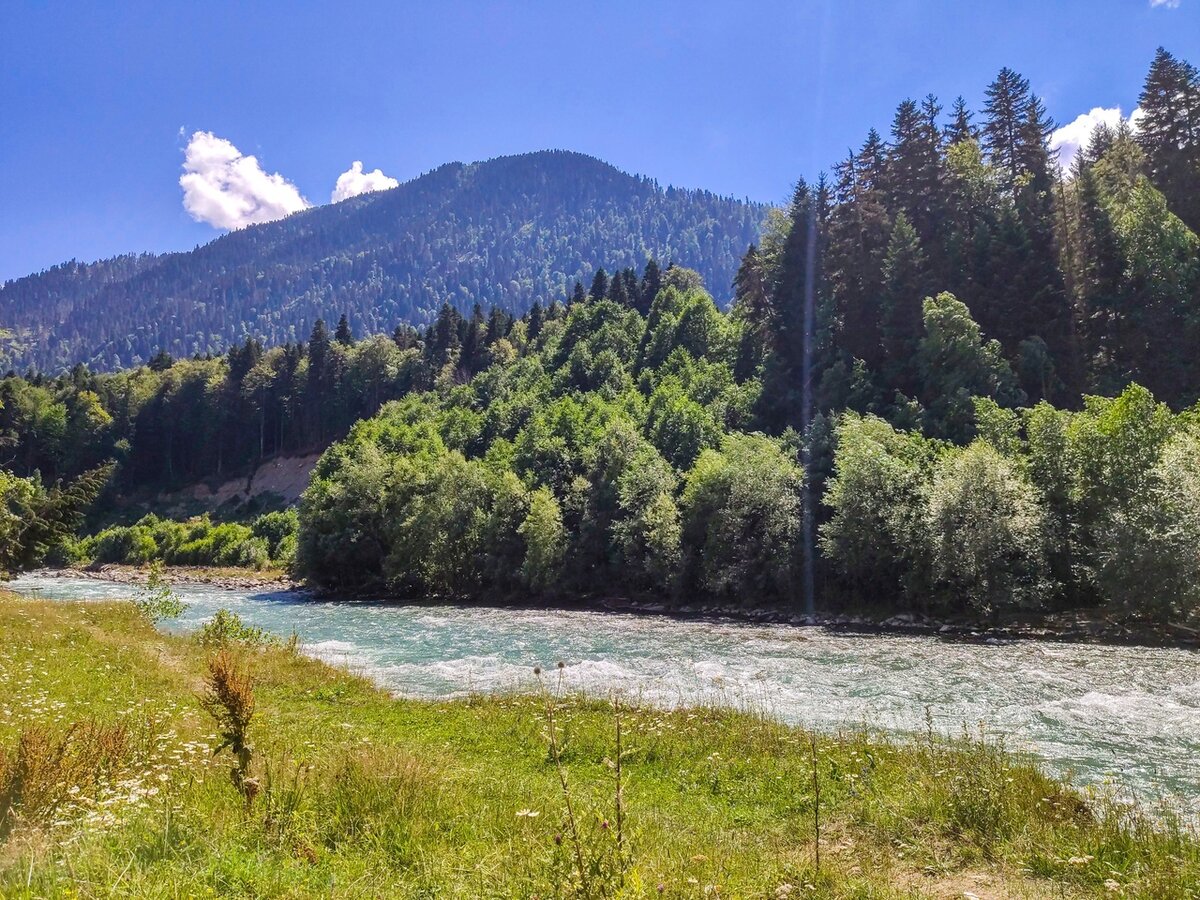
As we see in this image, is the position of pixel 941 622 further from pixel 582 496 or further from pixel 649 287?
pixel 649 287

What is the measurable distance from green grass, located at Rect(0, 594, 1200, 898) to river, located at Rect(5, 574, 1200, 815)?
8.95ft

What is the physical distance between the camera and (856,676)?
24281 millimetres

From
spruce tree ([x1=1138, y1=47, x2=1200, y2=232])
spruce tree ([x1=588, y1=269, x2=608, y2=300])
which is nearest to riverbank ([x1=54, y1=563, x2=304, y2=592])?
spruce tree ([x1=588, y1=269, x2=608, y2=300])

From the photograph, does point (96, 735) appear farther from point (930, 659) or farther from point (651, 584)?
point (651, 584)

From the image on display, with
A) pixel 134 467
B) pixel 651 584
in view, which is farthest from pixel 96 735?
pixel 134 467

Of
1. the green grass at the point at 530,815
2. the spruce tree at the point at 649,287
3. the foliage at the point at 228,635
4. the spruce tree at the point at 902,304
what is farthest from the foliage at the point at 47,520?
the spruce tree at the point at 649,287

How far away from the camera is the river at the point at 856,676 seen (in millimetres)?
15461

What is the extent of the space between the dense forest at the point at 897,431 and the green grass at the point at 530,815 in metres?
28.0

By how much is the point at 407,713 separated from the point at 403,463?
57.8 m

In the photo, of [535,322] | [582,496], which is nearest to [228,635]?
[582,496]

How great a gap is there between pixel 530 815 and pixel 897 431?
52.6 m

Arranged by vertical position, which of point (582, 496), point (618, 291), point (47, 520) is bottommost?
point (47, 520)

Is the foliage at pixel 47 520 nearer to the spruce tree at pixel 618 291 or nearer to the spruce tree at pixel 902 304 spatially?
the spruce tree at pixel 902 304

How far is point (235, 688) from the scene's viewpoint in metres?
8.21
